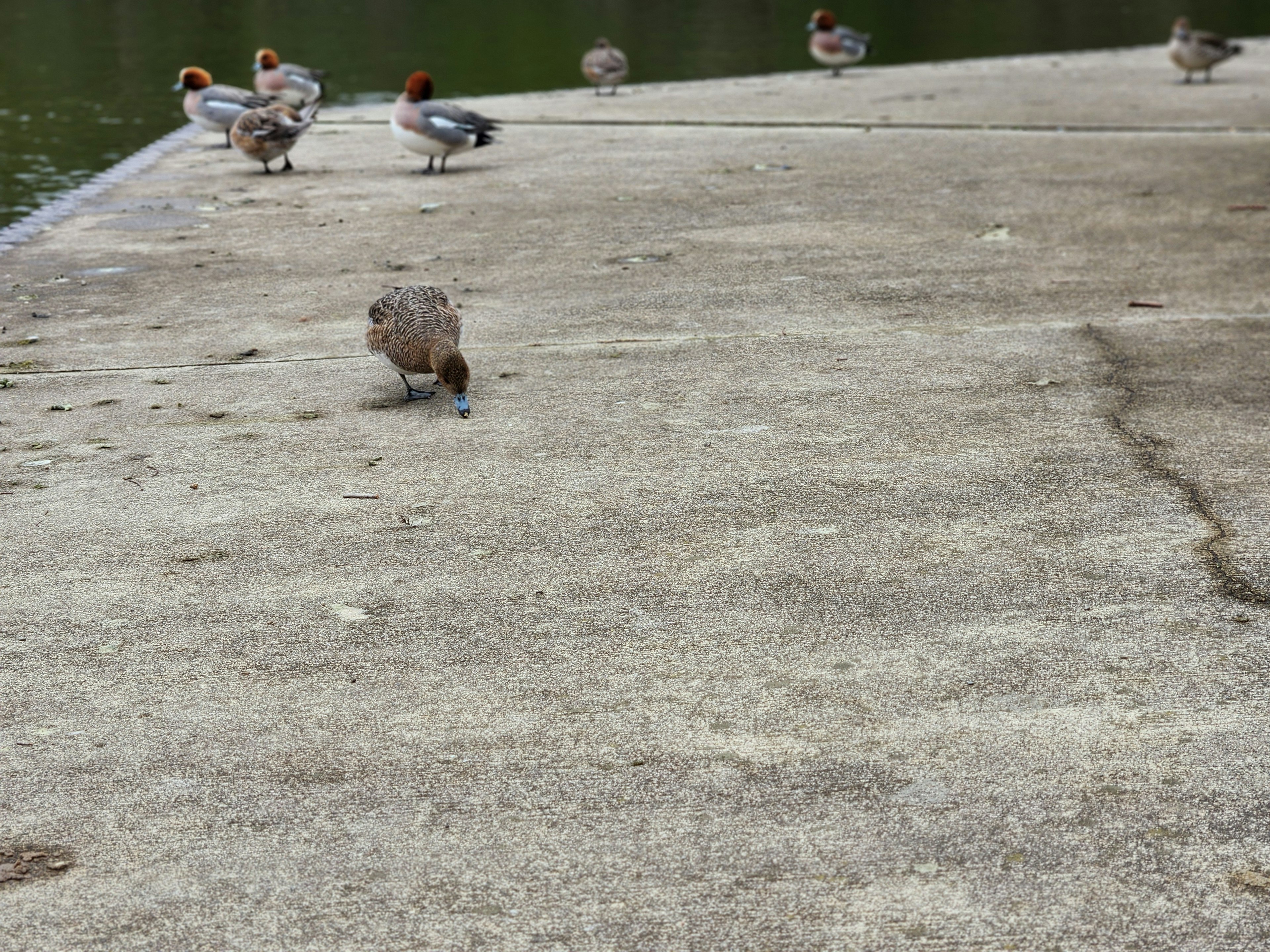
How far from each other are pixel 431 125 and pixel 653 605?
7.50 m

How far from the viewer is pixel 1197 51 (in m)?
14.6

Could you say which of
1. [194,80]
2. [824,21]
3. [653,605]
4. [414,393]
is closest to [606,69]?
[824,21]

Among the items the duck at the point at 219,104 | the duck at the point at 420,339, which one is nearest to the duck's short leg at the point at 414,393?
the duck at the point at 420,339

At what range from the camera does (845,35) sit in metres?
17.4

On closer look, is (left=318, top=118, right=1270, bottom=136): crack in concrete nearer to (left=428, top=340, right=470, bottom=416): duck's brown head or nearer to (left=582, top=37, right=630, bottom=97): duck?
(left=582, top=37, right=630, bottom=97): duck

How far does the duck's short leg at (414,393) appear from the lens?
5.47 meters

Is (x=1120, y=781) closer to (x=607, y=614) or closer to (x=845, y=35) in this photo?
(x=607, y=614)

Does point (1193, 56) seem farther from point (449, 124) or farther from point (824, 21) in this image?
point (449, 124)

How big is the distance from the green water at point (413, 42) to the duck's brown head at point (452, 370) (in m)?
6.57

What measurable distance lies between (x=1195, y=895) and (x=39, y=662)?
8.78 ft

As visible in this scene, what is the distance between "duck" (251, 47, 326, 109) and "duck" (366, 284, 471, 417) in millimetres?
10891

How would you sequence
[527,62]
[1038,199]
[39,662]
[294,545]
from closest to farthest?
[39,662] → [294,545] → [1038,199] → [527,62]

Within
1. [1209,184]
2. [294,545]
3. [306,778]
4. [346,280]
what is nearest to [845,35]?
[1209,184]

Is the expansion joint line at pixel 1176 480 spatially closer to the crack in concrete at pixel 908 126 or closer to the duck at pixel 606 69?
the crack in concrete at pixel 908 126
